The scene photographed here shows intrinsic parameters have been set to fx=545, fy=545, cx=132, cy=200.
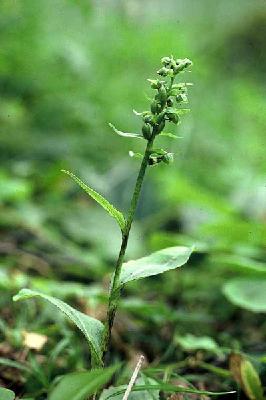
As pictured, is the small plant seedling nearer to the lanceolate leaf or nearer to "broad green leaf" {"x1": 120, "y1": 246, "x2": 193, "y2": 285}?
"broad green leaf" {"x1": 120, "y1": 246, "x2": 193, "y2": 285}

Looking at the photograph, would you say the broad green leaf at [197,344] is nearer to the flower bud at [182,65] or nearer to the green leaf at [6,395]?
the green leaf at [6,395]

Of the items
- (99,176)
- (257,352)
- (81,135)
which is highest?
(81,135)

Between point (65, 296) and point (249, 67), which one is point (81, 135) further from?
point (249, 67)

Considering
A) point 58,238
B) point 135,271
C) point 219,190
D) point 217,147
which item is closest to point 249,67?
point 217,147

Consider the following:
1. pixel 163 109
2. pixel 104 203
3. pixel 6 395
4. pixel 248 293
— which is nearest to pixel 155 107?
pixel 163 109

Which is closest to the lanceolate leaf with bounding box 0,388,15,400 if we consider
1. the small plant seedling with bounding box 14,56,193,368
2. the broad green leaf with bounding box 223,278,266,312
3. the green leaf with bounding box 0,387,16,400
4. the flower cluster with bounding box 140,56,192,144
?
the green leaf with bounding box 0,387,16,400

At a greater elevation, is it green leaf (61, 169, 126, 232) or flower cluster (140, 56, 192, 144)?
flower cluster (140, 56, 192, 144)
